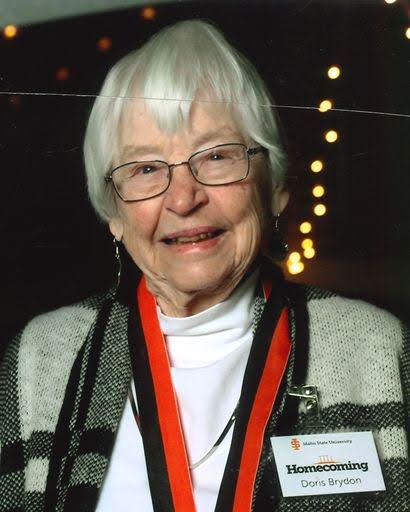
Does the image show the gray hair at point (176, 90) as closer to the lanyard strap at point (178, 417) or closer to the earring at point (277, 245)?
the earring at point (277, 245)

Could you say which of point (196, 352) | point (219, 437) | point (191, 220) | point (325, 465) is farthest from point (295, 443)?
point (191, 220)

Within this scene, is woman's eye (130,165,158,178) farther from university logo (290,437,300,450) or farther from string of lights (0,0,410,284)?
university logo (290,437,300,450)

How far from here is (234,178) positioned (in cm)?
124

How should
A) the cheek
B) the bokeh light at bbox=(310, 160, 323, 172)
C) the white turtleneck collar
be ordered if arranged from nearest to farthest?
the bokeh light at bbox=(310, 160, 323, 172) → the cheek → the white turtleneck collar

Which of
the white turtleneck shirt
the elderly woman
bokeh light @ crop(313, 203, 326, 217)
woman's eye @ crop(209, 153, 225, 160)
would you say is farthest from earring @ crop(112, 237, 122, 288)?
bokeh light @ crop(313, 203, 326, 217)

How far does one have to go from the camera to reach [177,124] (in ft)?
3.69

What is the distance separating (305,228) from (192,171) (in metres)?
0.20

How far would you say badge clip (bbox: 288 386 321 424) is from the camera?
4.22ft

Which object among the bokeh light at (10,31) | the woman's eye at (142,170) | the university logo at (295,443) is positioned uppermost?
the bokeh light at (10,31)

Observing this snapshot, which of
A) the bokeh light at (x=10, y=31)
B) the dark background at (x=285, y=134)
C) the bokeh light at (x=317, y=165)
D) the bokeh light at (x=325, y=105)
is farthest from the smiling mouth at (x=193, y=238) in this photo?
the bokeh light at (x=10, y=31)

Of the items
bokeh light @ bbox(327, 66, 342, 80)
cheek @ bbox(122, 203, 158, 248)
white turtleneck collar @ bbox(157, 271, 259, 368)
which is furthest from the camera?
white turtleneck collar @ bbox(157, 271, 259, 368)

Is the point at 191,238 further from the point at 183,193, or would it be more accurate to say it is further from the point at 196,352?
the point at 196,352

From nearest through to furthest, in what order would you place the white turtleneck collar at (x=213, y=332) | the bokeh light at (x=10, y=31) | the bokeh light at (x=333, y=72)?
1. the bokeh light at (x=10, y=31)
2. the bokeh light at (x=333, y=72)
3. the white turtleneck collar at (x=213, y=332)

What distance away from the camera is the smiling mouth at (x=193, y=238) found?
50.6 inches
